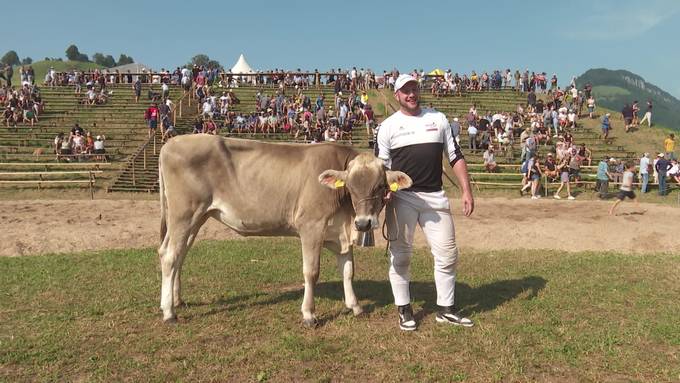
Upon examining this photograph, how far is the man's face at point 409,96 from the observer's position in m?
6.12

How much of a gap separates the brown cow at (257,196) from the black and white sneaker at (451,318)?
42.8 inches

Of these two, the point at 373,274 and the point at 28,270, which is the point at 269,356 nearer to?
the point at 373,274

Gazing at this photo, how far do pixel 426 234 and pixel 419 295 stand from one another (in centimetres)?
177

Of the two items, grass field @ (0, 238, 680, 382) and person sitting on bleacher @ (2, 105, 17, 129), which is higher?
person sitting on bleacher @ (2, 105, 17, 129)

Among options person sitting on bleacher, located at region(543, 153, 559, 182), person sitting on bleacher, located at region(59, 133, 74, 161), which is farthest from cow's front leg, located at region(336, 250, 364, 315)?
person sitting on bleacher, located at region(59, 133, 74, 161)

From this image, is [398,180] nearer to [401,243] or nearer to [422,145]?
[422,145]

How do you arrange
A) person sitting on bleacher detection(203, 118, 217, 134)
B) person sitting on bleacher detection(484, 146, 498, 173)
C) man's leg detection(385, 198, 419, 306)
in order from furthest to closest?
1. person sitting on bleacher detection(203, 118, 217, 134)
2. person sitting on bleacher detection(484, 146, 498, 173)
3. man's leg detection(385, 198, 419, 306)

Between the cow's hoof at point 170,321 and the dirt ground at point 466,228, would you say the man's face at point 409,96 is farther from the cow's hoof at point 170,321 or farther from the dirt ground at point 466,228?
the dirt ground at point 466,228

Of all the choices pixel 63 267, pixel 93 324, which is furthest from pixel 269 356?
pixel 63 267

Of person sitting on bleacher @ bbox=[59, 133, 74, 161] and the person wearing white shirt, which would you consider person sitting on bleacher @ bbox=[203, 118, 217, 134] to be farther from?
the person wearing white shirt

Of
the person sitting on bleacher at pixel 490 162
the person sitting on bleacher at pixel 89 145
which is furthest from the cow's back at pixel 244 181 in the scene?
the person sitting on bleacher at pixel 89 145

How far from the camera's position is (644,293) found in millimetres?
7312

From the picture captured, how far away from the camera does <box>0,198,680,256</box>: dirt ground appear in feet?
43.4

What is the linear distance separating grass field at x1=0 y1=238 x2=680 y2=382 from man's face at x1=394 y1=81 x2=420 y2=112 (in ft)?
8.78
